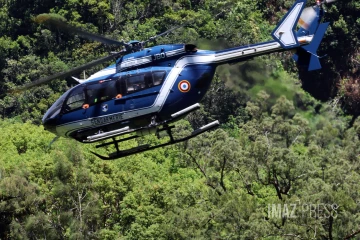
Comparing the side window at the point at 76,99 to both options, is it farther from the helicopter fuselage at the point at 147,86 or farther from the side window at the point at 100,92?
the side window at the point at 100,92

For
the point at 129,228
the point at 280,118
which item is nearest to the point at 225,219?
the point at 129,228

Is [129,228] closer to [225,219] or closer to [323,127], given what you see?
Answer: [225,219]

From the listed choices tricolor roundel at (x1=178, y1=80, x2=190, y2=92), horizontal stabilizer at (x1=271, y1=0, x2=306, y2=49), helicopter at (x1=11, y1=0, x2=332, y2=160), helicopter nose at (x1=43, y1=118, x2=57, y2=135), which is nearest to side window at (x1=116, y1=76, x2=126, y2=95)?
helicopter at (x1=11, y1=0, x2=332, y2=160)

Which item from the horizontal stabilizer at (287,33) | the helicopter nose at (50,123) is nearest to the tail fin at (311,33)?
the horizontal stabilizer at (287,33)

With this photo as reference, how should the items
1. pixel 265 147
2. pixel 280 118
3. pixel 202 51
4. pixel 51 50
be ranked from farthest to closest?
1. pixel 51 50
2. pixel 280 118
3. pixel 265 147
4. pixel 202 51

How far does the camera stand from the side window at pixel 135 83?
30.8 m

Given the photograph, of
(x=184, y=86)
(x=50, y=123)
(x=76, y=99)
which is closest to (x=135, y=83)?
(x=184, y=86)

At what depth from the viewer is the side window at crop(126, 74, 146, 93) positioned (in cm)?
3083

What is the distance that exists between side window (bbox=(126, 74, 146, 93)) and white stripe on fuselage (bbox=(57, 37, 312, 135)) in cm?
54

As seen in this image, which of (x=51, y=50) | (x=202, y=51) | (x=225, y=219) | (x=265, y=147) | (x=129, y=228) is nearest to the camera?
(x=202, y=51)

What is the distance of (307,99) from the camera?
58.0 m

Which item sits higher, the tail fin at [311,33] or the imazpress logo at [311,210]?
the tail fin at [311,33]

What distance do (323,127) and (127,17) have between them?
55.3 feet

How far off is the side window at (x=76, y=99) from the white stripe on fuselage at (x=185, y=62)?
442 mm
